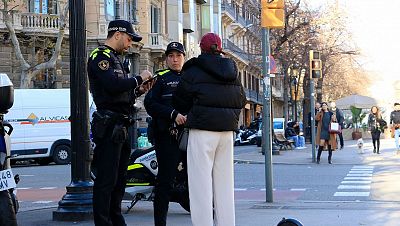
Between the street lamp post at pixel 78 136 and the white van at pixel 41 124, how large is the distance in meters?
18.4

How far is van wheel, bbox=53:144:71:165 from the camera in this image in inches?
1101

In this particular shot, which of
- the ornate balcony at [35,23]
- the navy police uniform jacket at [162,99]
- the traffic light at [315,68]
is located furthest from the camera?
the ornate balcony at [35,23]

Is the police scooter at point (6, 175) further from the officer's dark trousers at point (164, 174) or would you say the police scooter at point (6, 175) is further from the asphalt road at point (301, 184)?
the asphalt road at point (301, 184)

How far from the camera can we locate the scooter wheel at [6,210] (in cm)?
577

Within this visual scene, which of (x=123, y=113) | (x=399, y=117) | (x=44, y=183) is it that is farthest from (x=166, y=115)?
(x=399, y=117)

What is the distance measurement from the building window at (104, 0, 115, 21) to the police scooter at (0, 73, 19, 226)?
1371 inches

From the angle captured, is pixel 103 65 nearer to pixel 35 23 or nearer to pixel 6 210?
pixel 6 210

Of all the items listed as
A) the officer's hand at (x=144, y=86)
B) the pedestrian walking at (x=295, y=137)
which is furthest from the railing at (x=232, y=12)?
the officer's hand at (x=144, y=86)

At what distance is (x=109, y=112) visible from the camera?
7070 millimetres

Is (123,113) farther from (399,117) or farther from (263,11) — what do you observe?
(399,117)

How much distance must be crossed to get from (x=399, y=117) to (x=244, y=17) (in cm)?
4805

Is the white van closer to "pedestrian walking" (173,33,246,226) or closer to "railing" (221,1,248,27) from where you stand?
"pedestrian walking" (173,33,246,226)

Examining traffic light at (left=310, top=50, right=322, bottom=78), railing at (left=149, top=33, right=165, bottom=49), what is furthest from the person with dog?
railing at (left=149, top=33, right=165, bottom=49)

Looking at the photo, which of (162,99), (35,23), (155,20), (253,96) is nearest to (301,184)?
(162,99)
